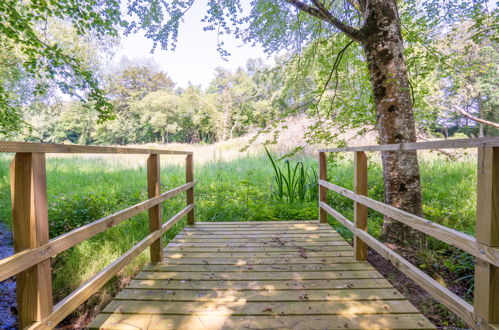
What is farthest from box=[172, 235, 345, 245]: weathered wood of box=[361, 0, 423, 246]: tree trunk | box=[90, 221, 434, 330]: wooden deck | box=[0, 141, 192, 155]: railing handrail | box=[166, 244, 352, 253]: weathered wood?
box=[0, 141, 192, 155]: railing handrail

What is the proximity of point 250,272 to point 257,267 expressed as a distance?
13 centimetres

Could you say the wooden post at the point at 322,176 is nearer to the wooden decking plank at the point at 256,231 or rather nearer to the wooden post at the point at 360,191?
the wooden decking plank at the point at 256,231

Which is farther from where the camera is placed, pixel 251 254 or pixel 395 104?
pixel 395 104

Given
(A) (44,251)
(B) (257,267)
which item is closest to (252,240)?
(B) (257,267)

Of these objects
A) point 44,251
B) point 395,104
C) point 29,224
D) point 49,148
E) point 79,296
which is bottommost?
point 79,296

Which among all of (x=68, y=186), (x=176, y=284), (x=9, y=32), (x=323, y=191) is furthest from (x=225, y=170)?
(x=176, y=284)

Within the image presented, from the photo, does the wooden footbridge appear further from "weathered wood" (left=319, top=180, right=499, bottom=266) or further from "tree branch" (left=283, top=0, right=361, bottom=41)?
"tree branch" (left=283, top=0, right=361, bottom=41)

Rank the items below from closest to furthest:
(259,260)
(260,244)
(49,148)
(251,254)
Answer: (49,148)
(259,260)
(251,254)
(260,244)

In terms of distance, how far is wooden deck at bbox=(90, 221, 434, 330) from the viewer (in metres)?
1.71

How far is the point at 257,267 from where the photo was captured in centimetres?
255

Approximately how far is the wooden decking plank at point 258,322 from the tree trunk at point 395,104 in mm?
1745

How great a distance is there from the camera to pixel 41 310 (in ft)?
3.95

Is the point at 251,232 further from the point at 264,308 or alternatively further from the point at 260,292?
the point at 264,308

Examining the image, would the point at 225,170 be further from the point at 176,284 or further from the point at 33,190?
the point at 33,190
